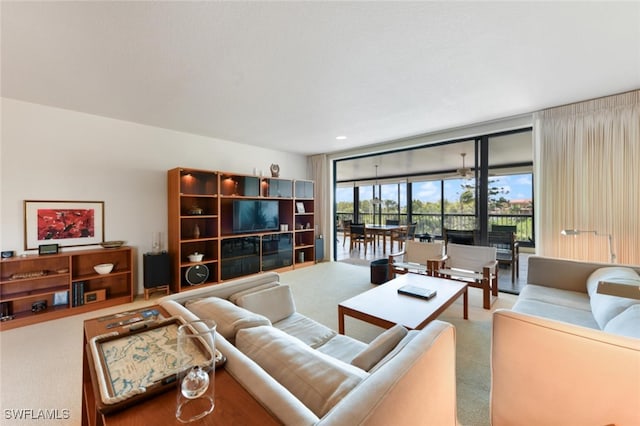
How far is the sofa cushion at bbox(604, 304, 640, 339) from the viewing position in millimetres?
1280

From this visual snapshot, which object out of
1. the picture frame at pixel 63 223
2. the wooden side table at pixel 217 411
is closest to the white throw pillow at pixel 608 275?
the wooden side table at pixel 217 411

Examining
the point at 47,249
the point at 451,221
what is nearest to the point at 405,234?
the point at 451,221

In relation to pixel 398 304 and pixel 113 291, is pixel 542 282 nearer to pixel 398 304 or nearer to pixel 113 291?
pixel 398 304

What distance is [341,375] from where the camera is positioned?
0.87 meters

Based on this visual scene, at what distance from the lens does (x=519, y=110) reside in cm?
329

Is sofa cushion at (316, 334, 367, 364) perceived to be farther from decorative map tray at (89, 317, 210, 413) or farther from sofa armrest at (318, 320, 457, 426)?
decorative map tray at (89, 317, 210, 413)

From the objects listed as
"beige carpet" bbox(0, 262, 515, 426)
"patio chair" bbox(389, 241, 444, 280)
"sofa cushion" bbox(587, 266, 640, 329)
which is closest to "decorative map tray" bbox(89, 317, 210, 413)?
"beige carpet" bbox(0, 262, 515, 426)

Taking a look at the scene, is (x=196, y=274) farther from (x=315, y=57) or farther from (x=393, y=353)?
(x=393, y=353)

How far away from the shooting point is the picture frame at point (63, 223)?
2.99 metres

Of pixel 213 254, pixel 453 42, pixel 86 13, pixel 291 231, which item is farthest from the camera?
pixel 291 231

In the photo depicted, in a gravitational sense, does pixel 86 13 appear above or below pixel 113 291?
above

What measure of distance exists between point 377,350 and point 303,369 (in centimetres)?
35

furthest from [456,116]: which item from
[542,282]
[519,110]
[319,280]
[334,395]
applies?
[334,395]

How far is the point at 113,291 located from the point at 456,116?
5.29m
